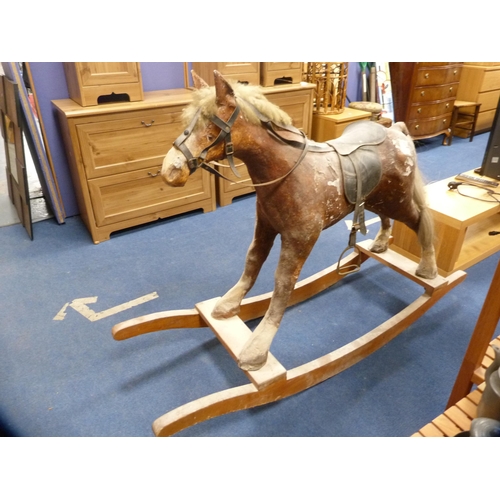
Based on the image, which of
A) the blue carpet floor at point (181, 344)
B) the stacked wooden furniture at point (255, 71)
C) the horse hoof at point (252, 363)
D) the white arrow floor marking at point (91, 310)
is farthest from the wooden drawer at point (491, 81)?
the horse hoof at point (252, 363)

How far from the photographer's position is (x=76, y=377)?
1.63 meters

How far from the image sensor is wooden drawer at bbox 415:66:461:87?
3678 millimetres

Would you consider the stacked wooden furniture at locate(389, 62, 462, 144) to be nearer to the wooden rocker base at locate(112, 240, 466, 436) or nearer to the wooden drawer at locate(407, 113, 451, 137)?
the wooden drawer at locate(407, 113, 451, 137)

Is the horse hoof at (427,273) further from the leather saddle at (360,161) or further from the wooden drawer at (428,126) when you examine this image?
the wooden drawer at (428,126)

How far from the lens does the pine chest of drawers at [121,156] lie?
229 cm

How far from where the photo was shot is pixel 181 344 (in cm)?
180

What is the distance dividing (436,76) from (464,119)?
3.19ft

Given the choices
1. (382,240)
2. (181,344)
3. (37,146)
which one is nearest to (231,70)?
(37,146)

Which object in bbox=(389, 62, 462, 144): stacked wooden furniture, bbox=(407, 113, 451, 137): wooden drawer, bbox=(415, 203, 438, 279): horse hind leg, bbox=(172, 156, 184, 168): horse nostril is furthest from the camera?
bbox=(407, 113, 451, 137): wooden drawer

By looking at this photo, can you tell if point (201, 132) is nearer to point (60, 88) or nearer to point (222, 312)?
point (222, 312)

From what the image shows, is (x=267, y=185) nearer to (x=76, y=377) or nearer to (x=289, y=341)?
(x=289, y=341)

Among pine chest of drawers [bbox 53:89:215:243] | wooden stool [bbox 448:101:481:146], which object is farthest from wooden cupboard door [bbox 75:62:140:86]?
wooden stool [bbox 448:101:481:146]

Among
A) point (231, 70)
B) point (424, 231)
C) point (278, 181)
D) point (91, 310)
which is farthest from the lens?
point (231, 70)

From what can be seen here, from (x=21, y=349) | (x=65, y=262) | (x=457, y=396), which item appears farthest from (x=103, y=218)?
(x=457, y=396)
